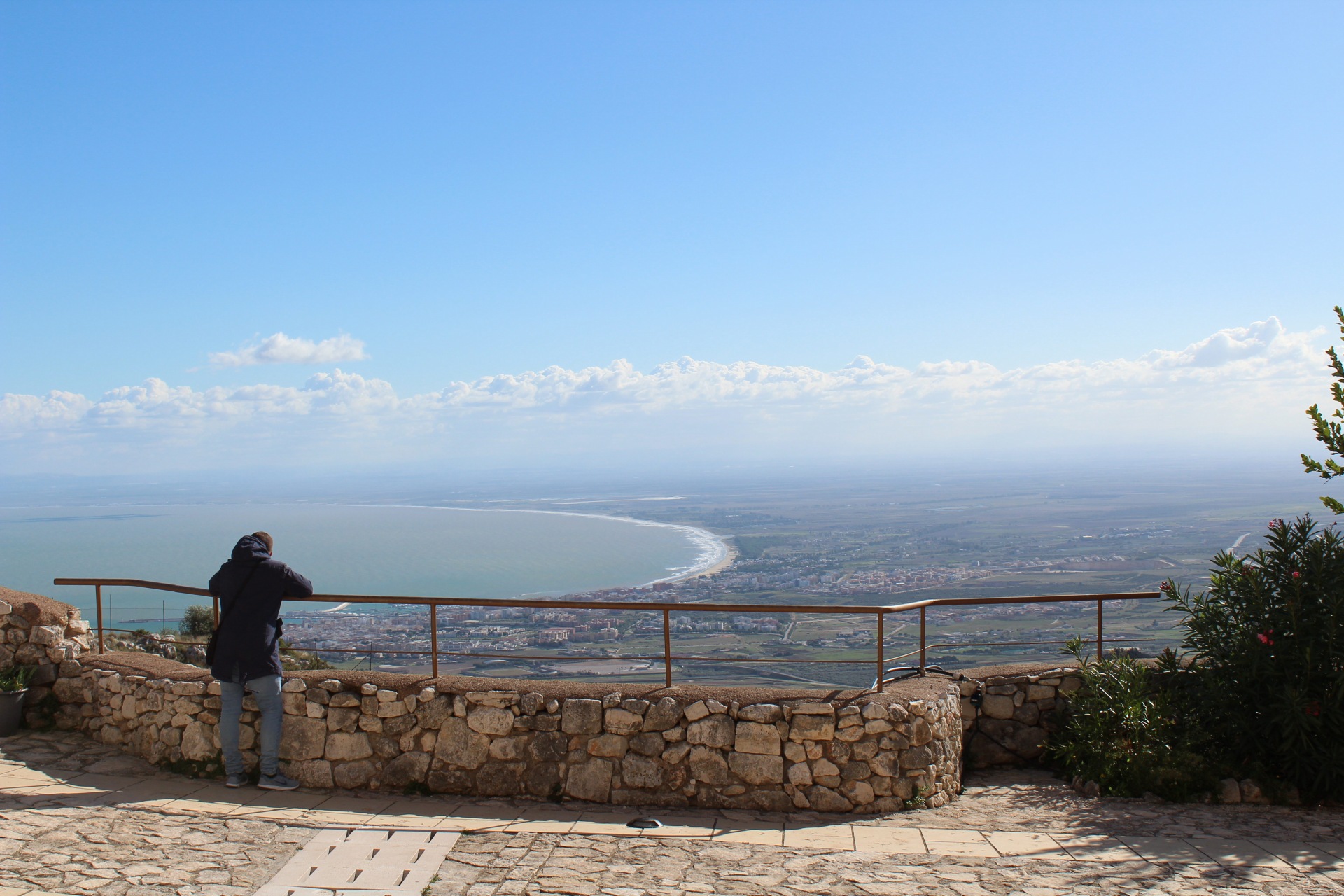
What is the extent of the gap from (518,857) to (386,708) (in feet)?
6.69

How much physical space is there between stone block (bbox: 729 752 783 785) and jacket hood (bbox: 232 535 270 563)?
12.0 ft

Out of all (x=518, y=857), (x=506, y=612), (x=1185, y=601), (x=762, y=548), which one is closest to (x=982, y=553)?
(x=762, y=548)

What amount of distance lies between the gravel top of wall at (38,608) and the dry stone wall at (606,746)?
2001 millimetres

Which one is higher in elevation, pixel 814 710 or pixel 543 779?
pixel 814 710

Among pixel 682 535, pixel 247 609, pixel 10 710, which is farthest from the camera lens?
pixel 682 535

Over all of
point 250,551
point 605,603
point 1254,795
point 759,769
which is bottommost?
point 1254,795

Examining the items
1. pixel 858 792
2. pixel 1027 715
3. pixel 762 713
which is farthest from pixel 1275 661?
pixel 762 713

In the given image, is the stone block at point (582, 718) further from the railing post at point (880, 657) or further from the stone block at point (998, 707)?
the stone block at point (998, 707)

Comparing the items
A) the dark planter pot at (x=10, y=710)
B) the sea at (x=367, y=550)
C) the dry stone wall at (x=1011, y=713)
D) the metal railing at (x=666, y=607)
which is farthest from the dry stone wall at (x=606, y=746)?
the sea at (x=367, y=550)

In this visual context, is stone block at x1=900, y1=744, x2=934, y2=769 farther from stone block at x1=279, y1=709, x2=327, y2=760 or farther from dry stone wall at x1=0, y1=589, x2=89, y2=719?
dry stone wall at x1=0, y1=589, x2=89, y2=719

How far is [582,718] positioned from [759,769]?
131cm

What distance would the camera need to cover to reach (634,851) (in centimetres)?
484

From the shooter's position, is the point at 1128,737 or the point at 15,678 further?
the point at 15,678

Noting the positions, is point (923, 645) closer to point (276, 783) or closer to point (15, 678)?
point (276, 783)
